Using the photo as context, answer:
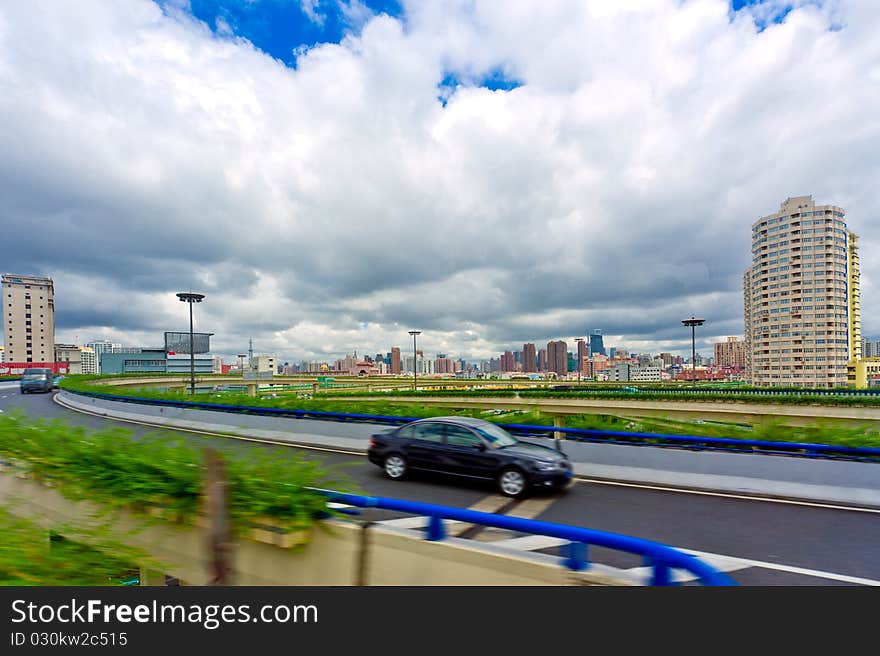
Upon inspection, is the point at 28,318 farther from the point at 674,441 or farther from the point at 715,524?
the point at 715,524

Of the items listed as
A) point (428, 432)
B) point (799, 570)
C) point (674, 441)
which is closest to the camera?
point (799, 570)

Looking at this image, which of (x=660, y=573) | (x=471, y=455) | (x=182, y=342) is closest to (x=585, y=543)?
(x=660, y=573)

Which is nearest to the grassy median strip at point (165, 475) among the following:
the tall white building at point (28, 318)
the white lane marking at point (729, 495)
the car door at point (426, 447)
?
the car door at point (426, 447)

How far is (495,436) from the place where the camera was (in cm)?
921

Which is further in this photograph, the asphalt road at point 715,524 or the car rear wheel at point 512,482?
the car rear wheel at point 512,482

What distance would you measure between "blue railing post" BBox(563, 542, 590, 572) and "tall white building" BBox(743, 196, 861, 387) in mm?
106770

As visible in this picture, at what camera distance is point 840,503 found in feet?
25.2

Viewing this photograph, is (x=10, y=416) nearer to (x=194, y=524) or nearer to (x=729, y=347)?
(x=194, y=524)

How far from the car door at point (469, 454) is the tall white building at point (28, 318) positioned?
153070 mm

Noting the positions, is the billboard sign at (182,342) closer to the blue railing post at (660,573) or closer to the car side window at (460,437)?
the car side window at (460,437)

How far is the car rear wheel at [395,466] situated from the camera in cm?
971

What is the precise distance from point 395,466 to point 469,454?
1.93m

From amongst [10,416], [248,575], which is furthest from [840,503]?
[10,416]
